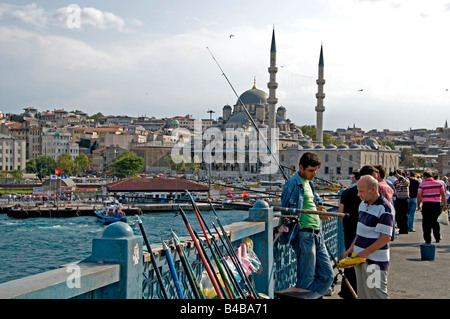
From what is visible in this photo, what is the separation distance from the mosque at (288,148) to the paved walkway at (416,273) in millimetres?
35743

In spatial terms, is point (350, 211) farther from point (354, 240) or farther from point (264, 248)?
point (264, 248)

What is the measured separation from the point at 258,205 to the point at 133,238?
1648 millimetres

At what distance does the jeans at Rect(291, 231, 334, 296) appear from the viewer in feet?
11.0

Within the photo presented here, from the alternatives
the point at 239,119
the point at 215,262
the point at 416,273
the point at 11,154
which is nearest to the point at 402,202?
the point at 416,273

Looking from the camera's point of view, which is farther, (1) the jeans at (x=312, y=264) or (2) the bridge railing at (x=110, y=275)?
(1) the jeans at (x=312, y=264)

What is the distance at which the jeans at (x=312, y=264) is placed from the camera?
132 inches

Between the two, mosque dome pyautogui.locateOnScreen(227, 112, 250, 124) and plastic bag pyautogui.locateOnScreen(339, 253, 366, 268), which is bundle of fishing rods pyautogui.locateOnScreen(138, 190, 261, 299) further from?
mosque dome pyautogui.locateOnScreen(227, 112, 250, 124)

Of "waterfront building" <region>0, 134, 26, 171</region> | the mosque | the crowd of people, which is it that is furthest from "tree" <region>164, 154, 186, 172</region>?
the crowd of people

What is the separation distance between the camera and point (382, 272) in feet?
10.6

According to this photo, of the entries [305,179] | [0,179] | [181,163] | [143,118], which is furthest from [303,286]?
[143,118]

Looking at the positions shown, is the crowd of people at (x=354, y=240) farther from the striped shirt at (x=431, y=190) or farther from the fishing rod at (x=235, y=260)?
the striped shirt at (x=431, y=190)

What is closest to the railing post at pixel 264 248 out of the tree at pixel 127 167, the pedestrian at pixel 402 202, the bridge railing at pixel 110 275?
the bridge railing at pixel 110 275

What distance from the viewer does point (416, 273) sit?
5125 mm
